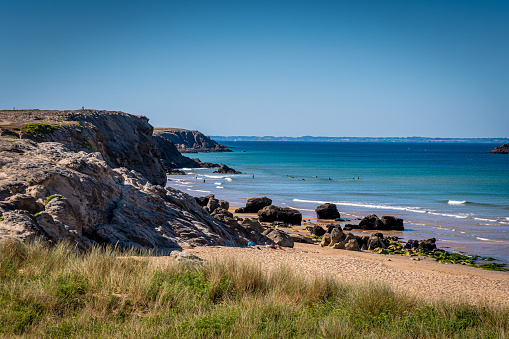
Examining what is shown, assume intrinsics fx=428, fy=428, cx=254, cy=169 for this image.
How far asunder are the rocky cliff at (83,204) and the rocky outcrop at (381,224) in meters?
11.6

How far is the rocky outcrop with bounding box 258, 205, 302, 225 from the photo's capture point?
1124 inches

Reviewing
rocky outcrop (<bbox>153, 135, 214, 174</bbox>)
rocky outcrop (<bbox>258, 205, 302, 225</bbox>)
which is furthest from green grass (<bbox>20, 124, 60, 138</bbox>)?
rocky outcrop (<bbox>153, 135, 214, 174</bbox>)

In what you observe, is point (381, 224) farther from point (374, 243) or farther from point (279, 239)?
point (279, 239)

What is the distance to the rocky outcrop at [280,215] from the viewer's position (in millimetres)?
28547

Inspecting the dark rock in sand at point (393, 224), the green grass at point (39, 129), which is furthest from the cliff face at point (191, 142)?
the green grass at point (39, 129)

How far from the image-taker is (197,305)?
6863mm

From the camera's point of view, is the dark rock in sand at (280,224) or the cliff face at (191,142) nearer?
the dark rock in sand at (280,224)

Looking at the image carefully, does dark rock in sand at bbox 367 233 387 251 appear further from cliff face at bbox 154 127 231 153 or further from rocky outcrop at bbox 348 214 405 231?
cliff face at bbox 154 127 231 153

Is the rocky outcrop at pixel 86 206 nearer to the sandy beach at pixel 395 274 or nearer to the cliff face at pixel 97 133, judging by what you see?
the sandy beach at pixel 395 274

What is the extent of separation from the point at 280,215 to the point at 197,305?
2207 cm

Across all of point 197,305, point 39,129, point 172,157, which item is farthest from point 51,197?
point 172,157

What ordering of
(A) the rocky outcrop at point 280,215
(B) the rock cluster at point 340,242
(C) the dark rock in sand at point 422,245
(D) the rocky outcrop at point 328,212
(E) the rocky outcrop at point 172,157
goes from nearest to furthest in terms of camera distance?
(B) the rock cluster at point 340,242 < (C) the dark rock in sand at point 422,245 < (A) the rocky outcrop at point 280,215 < (D) the rocky outcrop at point 328,212 < (E) the rocky outcrop at point 172,157

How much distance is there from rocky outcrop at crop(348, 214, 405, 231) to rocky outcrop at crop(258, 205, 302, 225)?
359 centimetres

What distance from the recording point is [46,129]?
1908cm
